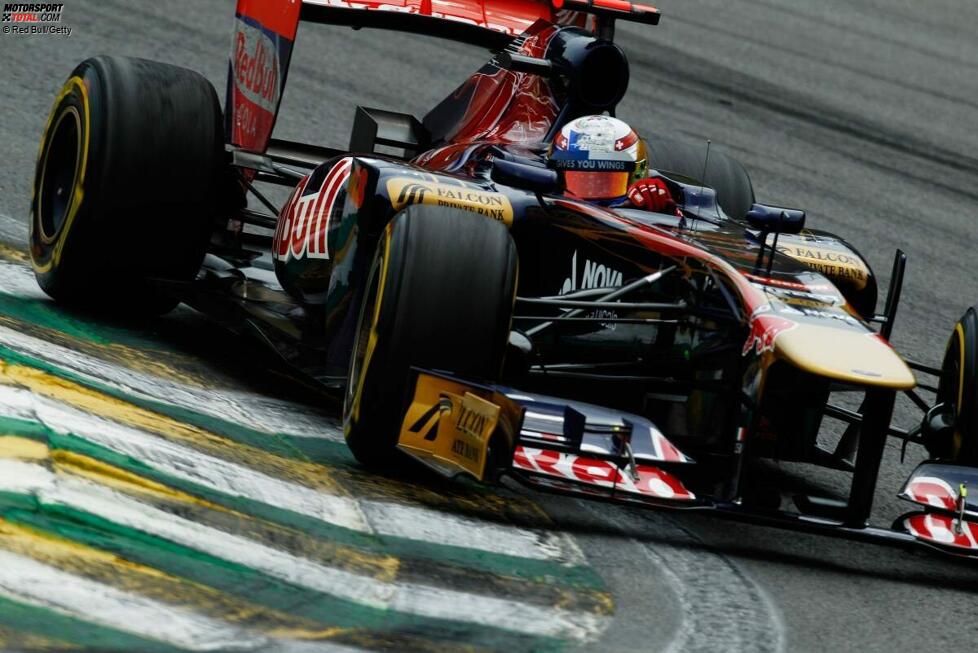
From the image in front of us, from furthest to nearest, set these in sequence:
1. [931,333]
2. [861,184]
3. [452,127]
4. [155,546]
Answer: [861,184] → [931,333] → [452,127] → [155,546]

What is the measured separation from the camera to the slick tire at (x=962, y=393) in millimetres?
5641

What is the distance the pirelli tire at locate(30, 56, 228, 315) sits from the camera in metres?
6.38

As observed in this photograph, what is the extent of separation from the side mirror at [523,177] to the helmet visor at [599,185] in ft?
1.81

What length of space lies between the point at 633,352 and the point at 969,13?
16.5 metres

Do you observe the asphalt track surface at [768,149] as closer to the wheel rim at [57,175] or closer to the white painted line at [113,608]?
the white painted line at [113,608]

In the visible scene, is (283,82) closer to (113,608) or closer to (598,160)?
(598,160)

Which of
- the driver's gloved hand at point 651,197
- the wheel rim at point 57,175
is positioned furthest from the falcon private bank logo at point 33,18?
the driver's gloved hand at point 651,197

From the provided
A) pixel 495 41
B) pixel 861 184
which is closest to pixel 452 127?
pixel 495 41

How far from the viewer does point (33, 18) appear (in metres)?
12.3

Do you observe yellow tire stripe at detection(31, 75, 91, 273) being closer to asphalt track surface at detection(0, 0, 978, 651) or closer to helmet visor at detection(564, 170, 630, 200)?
asphalt track surface at detection(0, 0, 978, 651)

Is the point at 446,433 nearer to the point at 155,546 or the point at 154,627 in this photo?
the point at 155,546

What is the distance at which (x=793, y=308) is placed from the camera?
5.19 meters

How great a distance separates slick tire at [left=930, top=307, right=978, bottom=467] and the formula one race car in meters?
0.01

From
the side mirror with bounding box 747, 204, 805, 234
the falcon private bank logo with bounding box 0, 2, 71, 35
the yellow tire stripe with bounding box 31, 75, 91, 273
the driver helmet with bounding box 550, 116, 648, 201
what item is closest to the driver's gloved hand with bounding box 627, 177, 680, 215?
the driver helmet with bounding box 550, 116, 648, 201
